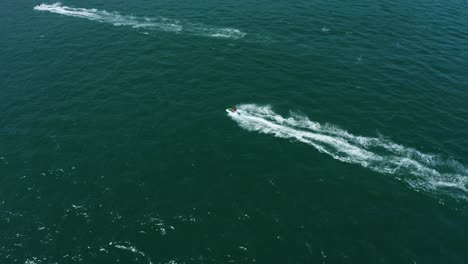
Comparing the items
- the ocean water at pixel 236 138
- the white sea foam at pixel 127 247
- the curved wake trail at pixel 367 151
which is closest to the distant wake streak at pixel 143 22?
the ocean water at pixel 236 138

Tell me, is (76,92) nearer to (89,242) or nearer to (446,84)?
(89,242)

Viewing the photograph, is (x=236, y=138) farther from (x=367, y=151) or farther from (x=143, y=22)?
(x=143, y=22)

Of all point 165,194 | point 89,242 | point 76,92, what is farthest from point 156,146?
point 76,92

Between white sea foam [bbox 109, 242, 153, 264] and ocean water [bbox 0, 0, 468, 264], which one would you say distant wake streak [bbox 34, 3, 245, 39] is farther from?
white sea foam [bbox 109, 242, 153, 264]

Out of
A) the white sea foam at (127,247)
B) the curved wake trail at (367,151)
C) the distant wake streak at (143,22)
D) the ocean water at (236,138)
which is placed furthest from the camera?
the distant wake streak at (143,22)

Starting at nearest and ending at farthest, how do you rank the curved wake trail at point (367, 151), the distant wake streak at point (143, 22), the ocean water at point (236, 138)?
the ocean water at point (236, 138) < the curved wake trail at point (367, 151) < the distant wake streak at point (143, 22)

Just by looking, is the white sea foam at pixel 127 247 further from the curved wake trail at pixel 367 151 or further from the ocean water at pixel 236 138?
the curved wake trail at pixel 367 151
